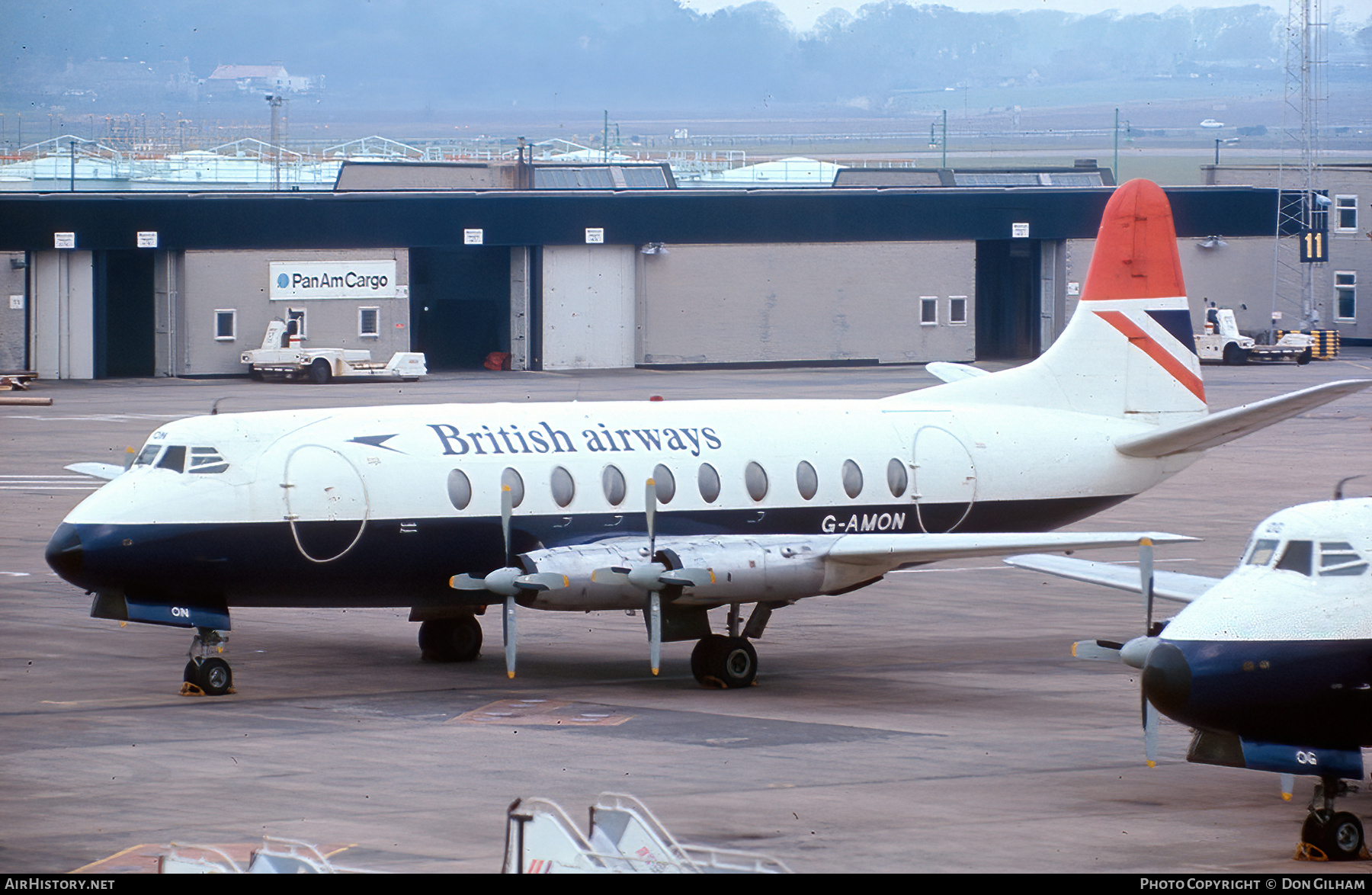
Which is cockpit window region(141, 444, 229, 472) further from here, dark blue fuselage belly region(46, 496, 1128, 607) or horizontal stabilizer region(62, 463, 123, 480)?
horizontal stabilizer region(62, 463, 123, 480)

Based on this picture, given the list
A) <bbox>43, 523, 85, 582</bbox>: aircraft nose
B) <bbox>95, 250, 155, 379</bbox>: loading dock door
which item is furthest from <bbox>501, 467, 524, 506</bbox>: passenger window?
<bbox>95, 250, 155, 379</bbox>: loading dock door

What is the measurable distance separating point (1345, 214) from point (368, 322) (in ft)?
172

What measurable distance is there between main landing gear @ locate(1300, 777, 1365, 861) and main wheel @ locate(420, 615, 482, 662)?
13.9m

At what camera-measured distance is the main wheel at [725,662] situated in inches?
925

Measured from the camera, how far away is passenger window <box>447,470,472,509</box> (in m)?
23.5

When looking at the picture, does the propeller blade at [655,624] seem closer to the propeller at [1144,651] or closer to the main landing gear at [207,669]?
the main landing gear at [207,669]

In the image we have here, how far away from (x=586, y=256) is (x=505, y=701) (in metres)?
57.8

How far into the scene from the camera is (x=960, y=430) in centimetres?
2688

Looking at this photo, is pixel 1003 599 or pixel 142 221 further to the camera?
pixel 142 221

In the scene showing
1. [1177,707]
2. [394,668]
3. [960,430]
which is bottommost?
[394,668]

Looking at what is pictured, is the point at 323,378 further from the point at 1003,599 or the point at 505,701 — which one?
the point at 505,701

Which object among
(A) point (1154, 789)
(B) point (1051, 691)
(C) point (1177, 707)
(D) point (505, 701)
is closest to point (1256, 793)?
(A) point (1154, 789)

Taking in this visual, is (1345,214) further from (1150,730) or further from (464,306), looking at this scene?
(1150,730)

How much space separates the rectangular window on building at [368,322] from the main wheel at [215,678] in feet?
175
